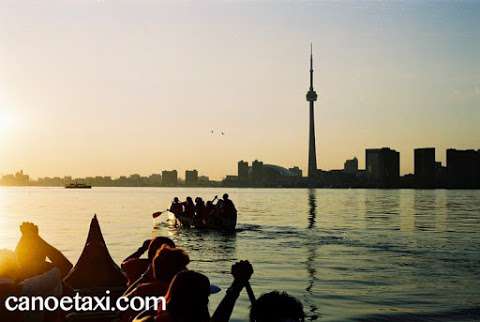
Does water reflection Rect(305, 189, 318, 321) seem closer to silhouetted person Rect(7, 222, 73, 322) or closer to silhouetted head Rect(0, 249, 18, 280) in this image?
silhouetted person Rect(7, 222, 73, 322)

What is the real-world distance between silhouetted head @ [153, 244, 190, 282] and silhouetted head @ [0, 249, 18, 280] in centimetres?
171

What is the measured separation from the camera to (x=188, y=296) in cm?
445

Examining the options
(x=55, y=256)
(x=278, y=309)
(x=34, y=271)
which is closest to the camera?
(x=278, y=309)

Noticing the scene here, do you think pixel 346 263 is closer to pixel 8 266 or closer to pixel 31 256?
pixel 31 256

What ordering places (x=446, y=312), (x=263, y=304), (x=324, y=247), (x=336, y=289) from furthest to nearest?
(x=324, y=247) → (x=336, y=289) → (x=446, y=312) → (x=263, y=304)

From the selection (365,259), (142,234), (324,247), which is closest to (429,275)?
(365,259)

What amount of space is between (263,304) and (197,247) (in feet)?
87.6

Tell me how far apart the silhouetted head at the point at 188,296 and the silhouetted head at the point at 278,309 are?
0.57 meters

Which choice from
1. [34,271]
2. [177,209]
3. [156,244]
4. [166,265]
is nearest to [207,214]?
[177,209]

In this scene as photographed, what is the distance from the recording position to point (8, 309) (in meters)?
6.20

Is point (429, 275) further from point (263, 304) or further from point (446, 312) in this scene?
point (263, 304)

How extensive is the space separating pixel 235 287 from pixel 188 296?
0.67 metres

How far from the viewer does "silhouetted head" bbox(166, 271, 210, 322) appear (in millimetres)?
4445

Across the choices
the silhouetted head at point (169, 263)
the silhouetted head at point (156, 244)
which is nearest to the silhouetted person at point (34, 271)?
the silhouetted head at point (156, 244)
